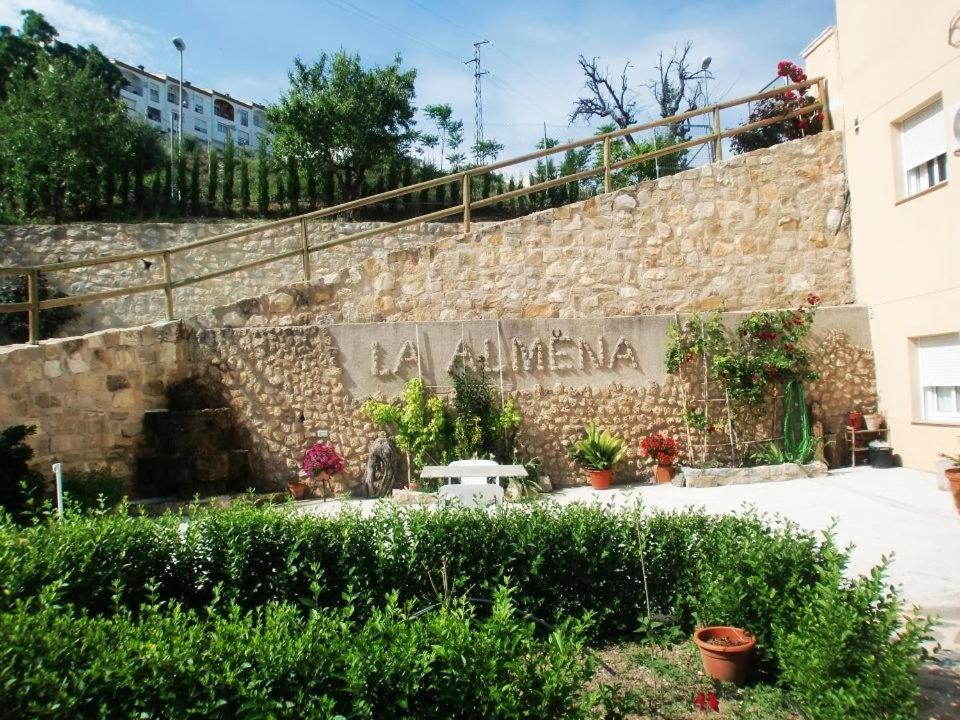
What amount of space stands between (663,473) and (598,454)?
97 cm

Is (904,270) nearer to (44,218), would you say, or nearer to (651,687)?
(651,687)

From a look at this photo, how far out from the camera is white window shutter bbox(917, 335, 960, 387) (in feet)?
28.3

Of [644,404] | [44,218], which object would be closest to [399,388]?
[644,404]

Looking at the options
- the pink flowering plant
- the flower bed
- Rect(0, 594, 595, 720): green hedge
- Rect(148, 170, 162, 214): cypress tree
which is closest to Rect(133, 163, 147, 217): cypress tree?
Rect(148, 170, 162, 214): cypress tree

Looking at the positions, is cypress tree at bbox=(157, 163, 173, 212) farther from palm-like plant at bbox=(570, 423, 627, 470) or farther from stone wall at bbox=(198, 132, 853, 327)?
palm-like plant at bbox=(570, 423, 627, 470)

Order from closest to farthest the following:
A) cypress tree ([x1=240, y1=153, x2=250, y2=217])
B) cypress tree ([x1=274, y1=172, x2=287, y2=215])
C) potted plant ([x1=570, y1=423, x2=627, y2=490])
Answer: potted plant ([x1=570, y1=423, x2=627, y2=490]) → cypress tree ([x1=240, y1=153, x2=250, y2=217]) → cypress tree ([x1=274, y1=172, x2=287, y2=215])

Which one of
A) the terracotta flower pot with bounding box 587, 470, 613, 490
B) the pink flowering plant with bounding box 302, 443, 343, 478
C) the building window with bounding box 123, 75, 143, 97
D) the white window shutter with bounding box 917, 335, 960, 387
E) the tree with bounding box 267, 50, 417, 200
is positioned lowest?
the terracotta flower pot with bounding box 587, 470, 613, 490

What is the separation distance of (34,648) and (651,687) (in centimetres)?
292

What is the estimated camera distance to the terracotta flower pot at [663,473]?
976 cm

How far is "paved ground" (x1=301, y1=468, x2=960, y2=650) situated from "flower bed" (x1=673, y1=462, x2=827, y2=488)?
167mm

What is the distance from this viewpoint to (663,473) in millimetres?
9766

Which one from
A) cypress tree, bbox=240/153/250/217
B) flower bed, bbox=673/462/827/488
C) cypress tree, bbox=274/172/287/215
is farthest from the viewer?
cypress tree, bbox=274/172/287/215

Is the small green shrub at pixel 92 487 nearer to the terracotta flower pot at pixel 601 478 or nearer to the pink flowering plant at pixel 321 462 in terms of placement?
the pink flowering plant at pixel 321 462

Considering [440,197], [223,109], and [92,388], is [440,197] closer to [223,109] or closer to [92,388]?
[92,388]
